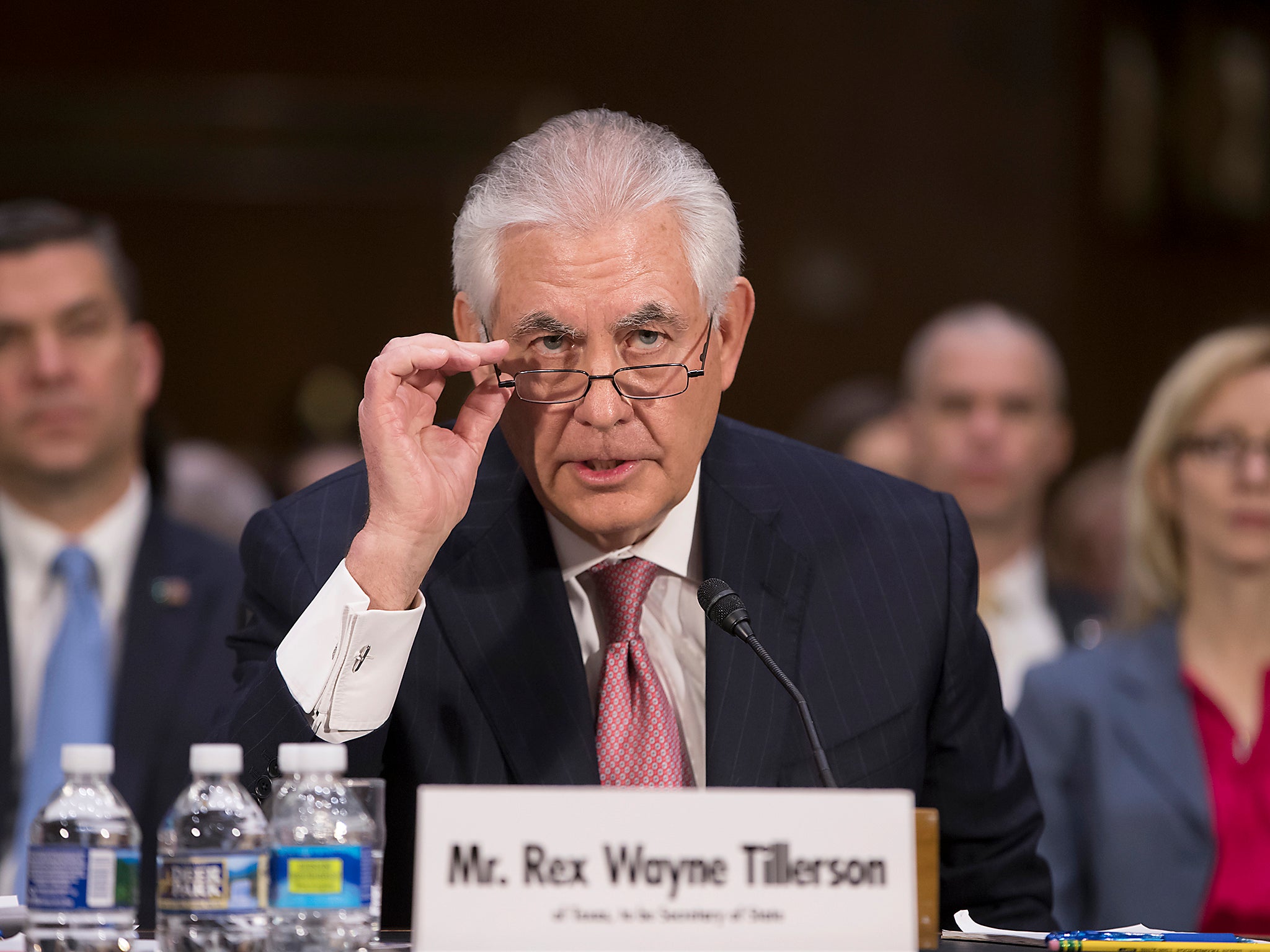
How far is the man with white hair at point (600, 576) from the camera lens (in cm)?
174

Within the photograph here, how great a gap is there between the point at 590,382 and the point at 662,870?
735mm

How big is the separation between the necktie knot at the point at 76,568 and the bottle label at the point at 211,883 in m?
2.11

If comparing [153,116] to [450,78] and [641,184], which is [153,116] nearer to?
[450,78]

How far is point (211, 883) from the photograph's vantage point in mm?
1279

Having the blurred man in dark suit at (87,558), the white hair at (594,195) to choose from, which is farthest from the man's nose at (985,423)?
the white hair at (594,195)

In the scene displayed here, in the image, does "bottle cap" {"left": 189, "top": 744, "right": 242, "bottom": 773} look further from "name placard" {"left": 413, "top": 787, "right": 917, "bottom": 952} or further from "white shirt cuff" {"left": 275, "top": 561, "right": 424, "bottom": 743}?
"white shirt cuff" {"left": 275, "top": 561, "right": 424, "bottom": 743}

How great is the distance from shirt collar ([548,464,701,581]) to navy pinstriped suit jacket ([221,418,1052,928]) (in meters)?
0.02

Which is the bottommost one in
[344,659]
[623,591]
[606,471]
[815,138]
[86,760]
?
[86,760]

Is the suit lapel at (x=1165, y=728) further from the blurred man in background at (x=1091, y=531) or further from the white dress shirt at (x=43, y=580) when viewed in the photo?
the white dress shirt at (x=43, y=580)

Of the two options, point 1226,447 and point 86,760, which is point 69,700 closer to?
point 86,760

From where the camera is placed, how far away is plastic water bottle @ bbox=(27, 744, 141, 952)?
1276mm

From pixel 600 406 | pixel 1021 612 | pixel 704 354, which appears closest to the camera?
pixel 600 406

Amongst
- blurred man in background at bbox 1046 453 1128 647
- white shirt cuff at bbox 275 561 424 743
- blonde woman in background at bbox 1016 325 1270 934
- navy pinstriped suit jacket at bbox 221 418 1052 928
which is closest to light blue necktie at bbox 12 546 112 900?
navy pinstriped suit jacket at bbox 221 418 1052 928

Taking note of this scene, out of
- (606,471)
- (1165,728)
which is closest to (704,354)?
(606,471)
